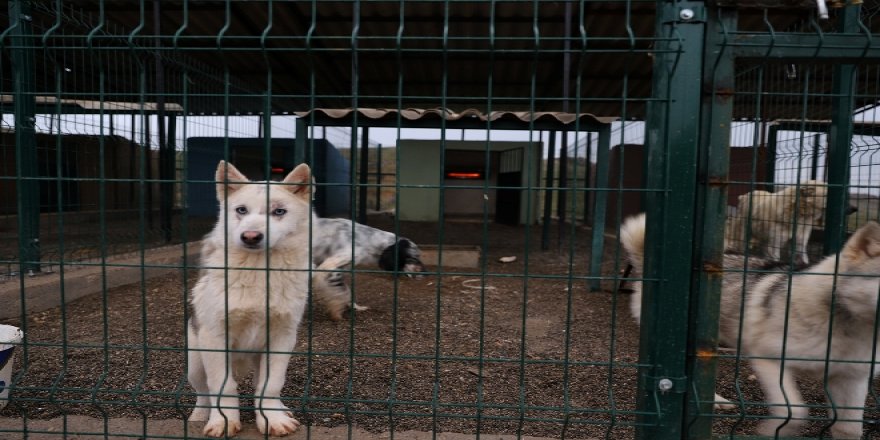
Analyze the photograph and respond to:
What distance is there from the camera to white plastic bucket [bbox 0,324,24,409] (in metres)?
2.56

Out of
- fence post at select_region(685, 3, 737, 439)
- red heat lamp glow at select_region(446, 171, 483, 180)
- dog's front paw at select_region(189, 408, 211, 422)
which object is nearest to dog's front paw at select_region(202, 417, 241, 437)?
dog's front paw at select_region(189, 408, 211, 422)

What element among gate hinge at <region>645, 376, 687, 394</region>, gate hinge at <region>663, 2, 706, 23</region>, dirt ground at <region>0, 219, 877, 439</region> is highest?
gate hinge at <region>663, 2, 706, 23</region>

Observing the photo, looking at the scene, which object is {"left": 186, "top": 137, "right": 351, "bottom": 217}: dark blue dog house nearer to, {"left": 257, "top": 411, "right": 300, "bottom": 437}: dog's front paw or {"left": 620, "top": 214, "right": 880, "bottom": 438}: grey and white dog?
{"left": 257, "top": 411, "right": 300, "bottom": 437}: dog's front paw

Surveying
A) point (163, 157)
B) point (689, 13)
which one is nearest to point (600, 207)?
point (689, 13)

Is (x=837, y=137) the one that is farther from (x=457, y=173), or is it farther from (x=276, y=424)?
(x=457, y=173)

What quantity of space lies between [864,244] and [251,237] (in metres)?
3.11

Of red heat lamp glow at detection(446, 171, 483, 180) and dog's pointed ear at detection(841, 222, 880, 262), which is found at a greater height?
red heat lamp glow at detection(446, 171, 483, 180)

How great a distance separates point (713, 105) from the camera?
190 cm

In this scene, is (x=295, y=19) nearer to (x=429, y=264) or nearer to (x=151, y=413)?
(x=429, y=264)

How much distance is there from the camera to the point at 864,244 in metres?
2.64

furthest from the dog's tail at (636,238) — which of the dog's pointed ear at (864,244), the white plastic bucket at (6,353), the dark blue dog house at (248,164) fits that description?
the dark blue dog house at (248,164)

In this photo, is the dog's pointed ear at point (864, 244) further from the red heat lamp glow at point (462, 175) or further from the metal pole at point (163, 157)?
the red heat lamp glow at point (462, 175)

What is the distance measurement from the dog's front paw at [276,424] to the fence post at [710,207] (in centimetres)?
176

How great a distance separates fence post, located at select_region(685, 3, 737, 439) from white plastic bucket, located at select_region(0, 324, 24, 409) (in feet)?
10.0
